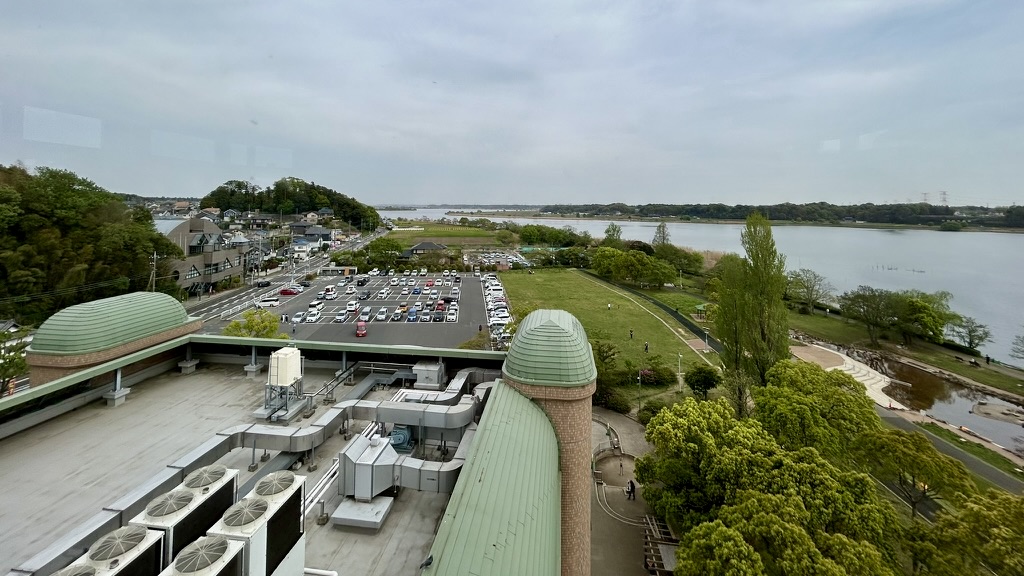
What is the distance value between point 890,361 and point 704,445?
37105 millimetres

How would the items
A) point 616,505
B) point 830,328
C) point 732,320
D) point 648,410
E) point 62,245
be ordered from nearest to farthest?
point 616,505
point 732,320
point 648,410
point 62,245
point 830,328

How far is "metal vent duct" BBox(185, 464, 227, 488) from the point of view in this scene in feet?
15.9

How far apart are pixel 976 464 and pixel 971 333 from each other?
28209 mm

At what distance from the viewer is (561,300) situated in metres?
52.0

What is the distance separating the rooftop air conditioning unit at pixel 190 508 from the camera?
4.15 meters

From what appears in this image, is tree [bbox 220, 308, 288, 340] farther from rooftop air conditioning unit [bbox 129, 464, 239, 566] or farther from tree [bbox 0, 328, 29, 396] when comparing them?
rooftop air conditioning unit [bbox 129, 464, 239, 566]

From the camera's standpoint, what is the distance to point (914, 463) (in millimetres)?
11523

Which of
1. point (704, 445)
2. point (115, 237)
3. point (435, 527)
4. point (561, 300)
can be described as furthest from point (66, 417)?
point (561, 300)

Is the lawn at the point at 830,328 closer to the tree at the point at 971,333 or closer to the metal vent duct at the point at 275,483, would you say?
the tree at the point at 971,333

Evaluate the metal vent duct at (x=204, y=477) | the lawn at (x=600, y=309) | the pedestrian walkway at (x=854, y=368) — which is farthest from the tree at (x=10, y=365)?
the pedestrian walkway at (x=854, y=368)

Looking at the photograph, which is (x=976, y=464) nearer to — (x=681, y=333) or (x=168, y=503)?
(x=681, y=333)

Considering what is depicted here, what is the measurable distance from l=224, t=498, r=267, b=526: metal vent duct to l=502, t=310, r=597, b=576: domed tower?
5479 millimetres

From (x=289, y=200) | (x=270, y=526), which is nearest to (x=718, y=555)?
(x=270, y=526)

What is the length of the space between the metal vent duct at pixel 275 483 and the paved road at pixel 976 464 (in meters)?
27.1
